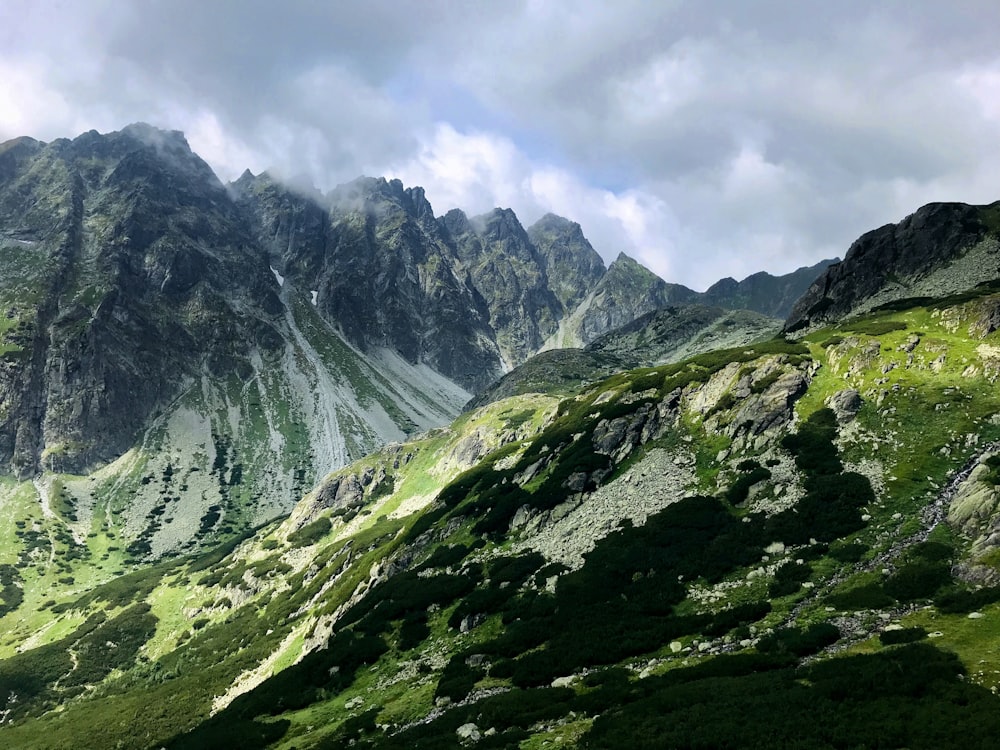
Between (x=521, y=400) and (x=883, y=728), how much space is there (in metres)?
134

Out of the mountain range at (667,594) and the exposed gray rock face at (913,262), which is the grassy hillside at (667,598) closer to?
the mountain range at (667,594)

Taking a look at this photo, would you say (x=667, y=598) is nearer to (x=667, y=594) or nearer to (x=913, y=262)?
(x=667, y=594)

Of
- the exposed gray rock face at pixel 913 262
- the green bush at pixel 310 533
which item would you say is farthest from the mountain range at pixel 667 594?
the green bush at pixel 310 533

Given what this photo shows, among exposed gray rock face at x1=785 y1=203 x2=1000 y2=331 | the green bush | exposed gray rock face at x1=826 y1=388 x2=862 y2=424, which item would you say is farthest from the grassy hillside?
exposed gray rock face at x1=785 y1=203 x2=1000 y2=331

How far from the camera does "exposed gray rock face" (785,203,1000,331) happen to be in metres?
102

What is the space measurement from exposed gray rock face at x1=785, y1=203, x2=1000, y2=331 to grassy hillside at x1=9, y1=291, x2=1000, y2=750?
25988 millimetres

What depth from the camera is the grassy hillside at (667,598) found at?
907 inches

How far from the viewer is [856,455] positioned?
159 feet

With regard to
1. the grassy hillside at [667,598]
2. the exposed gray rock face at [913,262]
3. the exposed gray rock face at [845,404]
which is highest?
the exposed gray rock face at [913,262]

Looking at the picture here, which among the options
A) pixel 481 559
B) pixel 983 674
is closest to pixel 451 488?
pixel 481 559

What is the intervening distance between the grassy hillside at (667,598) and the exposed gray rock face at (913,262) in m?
26.0

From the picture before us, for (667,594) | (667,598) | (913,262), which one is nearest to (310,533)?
(667,594)

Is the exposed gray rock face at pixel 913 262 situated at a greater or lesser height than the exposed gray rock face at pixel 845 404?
greater

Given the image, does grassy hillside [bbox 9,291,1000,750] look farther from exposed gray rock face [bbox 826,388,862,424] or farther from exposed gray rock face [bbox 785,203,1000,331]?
exposed gray rock face [bbox 785,203,1000,331]
